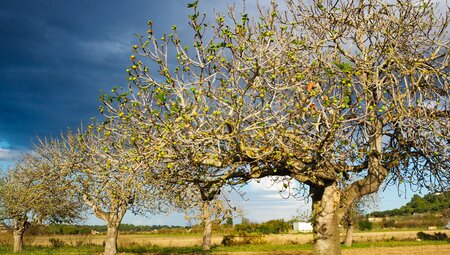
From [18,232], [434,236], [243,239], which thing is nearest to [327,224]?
[18,232]

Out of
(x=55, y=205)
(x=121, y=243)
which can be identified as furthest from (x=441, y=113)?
(x=121, y=243)

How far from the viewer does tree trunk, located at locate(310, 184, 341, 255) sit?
14.8 metres

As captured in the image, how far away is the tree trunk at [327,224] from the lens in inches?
582

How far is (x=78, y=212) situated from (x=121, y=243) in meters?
8.95

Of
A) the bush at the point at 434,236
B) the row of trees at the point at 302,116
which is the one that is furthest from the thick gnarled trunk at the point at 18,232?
the bush at the point at 434,236

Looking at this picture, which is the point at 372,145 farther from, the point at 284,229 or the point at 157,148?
the point at 284,229

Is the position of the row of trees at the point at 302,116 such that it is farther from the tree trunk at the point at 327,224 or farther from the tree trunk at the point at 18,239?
the tree trunk at the point at 18,239

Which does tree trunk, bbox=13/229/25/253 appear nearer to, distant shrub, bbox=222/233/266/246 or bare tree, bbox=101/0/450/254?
distant shrub, bbox=222/233/266/246

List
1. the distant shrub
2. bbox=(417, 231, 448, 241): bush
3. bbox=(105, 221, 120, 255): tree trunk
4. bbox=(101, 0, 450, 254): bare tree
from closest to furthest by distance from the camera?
bbox=(101, 0, 450, 254): bare tree < bbox=(105, 221, 120, 255): tree trunk < the distant shrub < bbox=(417, 231, 448, 241): bush

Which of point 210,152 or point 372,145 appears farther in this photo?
point 372,145

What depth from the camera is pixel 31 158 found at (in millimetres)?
45281

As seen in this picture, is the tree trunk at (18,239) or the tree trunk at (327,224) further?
the tree trunk at (18,239)

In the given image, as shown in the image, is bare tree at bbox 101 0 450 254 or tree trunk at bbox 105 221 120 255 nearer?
bare tree at bbox 101 0 450 254

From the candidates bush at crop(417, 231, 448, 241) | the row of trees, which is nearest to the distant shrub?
bush at crop(417, 231, 448, 241)
